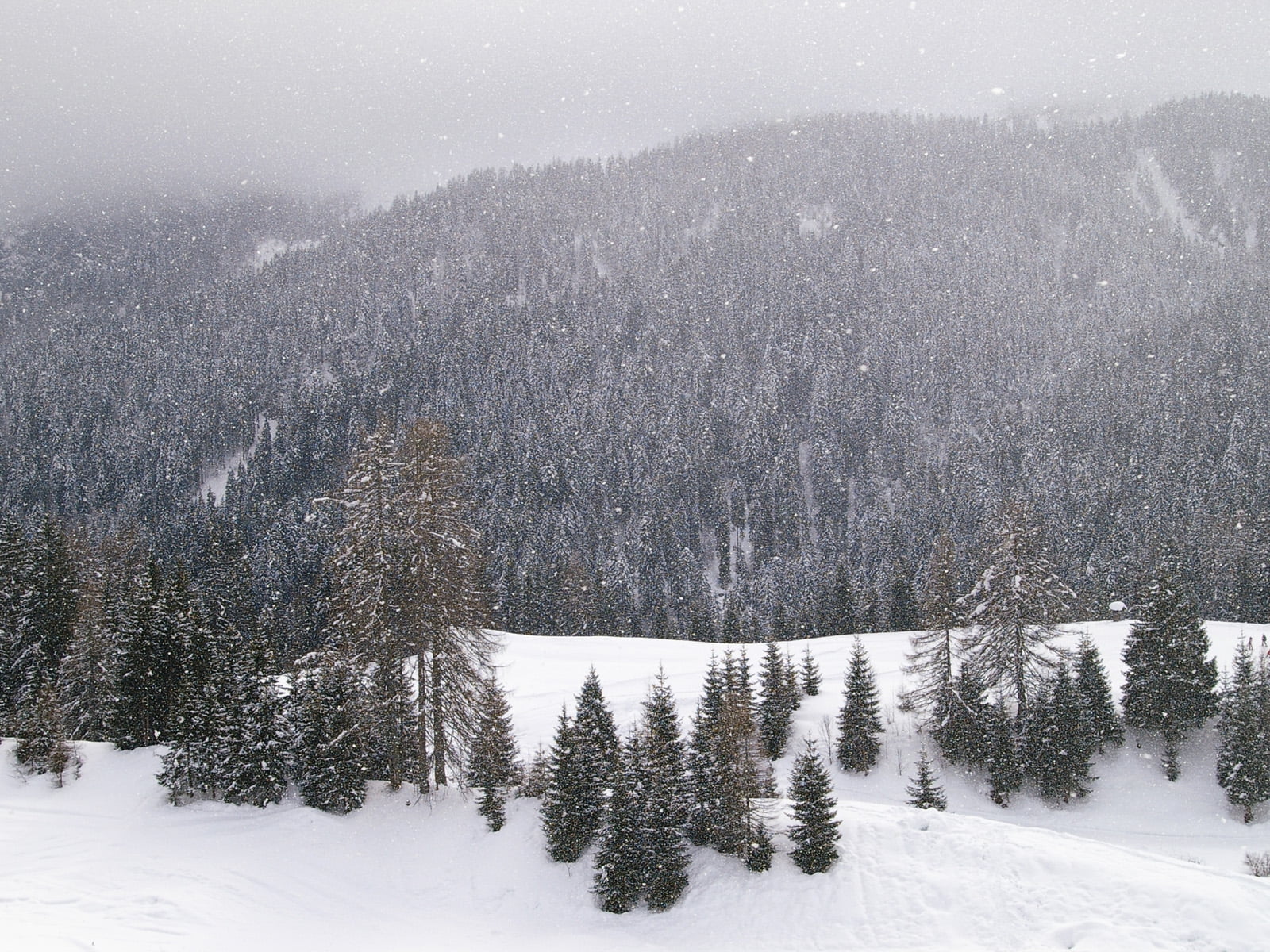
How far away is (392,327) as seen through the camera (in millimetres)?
198000

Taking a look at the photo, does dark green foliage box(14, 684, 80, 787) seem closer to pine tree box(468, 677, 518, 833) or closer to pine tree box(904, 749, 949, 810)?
pine tree box(468, 677, 518, 833)

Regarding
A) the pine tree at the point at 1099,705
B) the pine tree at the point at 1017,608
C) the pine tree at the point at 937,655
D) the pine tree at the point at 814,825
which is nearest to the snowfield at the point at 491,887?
the pine tree at the point at 814,825

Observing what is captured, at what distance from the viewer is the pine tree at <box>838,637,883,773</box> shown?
28.7 metres

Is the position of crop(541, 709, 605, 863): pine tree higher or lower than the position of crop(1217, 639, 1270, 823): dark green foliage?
higher

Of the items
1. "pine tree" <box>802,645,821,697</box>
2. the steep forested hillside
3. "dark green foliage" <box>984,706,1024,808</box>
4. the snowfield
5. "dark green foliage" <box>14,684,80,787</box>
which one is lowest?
"dark green foliage" <box>984,706,1024,808</box>

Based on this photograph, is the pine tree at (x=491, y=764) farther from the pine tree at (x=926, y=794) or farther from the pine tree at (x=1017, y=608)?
the pine tree at (x=1017, y=608)

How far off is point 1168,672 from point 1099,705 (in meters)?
2.94

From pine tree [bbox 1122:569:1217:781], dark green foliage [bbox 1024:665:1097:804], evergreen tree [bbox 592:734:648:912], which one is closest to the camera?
evergreen tree [bbox 592:734:648:912]

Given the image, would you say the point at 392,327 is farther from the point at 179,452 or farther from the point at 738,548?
the point at 738,548

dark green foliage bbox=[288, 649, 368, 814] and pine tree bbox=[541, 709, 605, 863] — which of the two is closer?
pine tree bbox=[541, 709, 605, 863]

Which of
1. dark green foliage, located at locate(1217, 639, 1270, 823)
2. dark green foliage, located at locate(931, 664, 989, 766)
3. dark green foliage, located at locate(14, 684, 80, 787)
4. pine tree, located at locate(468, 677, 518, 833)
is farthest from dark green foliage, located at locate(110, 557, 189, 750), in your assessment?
dark green foliage, located at locate(1217, 639, 1270, 823)

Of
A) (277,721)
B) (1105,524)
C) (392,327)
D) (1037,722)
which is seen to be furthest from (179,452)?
(1105,524)

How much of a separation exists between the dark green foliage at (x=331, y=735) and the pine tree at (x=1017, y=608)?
76.9 feet

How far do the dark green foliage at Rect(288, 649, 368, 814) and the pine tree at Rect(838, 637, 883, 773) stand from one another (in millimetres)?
19296
